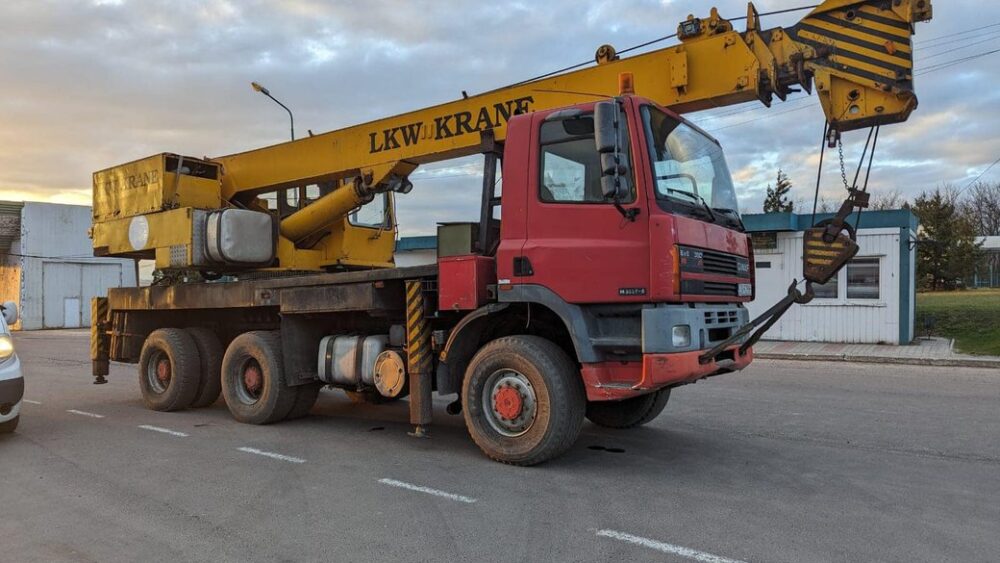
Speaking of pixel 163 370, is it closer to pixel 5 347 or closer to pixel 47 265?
pixel 5 347

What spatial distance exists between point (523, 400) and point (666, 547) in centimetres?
200

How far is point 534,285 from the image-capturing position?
5.85m

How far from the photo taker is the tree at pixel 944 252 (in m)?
43.2

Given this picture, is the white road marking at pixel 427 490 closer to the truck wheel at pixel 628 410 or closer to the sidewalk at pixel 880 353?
the truck wheel at pixel 628 410

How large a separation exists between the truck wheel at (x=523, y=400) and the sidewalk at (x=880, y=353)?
11.7m

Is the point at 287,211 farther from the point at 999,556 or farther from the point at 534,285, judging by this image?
the point at 999,556

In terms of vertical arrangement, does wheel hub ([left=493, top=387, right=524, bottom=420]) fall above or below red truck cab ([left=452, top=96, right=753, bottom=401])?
below

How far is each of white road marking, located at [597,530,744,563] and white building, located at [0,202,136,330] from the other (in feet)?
117

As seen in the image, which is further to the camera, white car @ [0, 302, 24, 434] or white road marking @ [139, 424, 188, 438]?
white road marking @ [139, 424, 188, 438]

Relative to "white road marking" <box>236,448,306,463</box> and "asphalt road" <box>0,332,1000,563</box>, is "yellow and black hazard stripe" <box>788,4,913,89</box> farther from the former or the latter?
"white road marking" <box>236,448,306,463</box>

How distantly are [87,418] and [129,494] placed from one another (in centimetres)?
412

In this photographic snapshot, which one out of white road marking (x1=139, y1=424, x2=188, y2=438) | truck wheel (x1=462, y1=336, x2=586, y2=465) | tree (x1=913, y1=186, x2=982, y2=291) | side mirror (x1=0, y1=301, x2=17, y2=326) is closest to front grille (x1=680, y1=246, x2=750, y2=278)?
truck wheel (x1=462, y1=336, x2=586, y2=465)

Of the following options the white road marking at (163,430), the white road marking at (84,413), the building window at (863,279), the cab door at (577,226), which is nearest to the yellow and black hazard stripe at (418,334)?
the cab door at (577,226)

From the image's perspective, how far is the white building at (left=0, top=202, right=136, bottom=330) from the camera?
35219 mm
